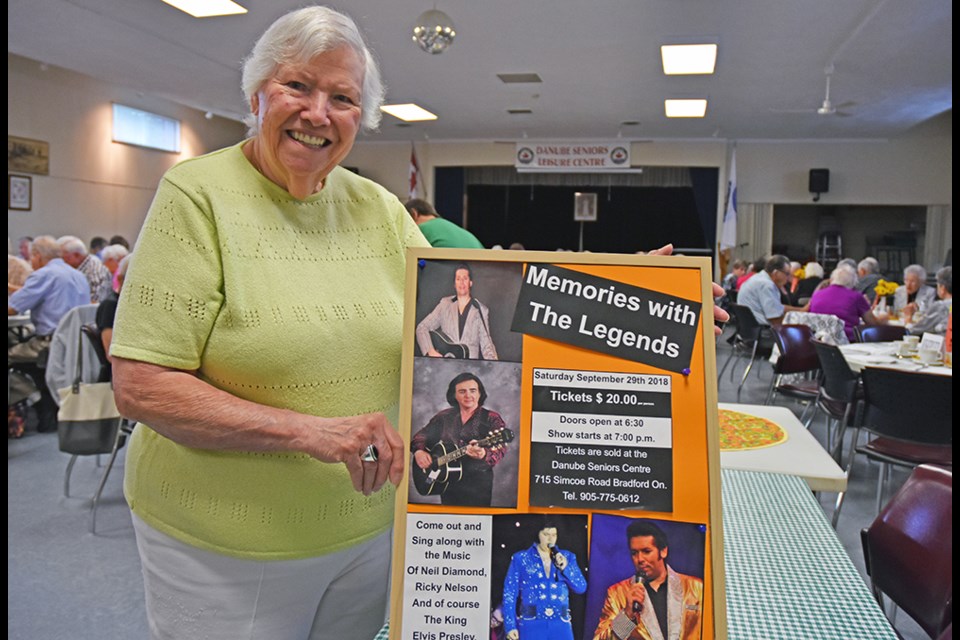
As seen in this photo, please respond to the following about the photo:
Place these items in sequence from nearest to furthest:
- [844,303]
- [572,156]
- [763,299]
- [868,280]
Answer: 1. [844,303]
2. [763,299]
3. [868,280]
4. [572,156]

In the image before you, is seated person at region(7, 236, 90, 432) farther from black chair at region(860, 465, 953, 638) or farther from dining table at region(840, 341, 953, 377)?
dining table at region(840, 341, 953, 377)

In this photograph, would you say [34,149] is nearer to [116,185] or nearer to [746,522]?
[116,185]

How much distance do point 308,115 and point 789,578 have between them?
1173mm

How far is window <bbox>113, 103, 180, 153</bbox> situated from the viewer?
38.1ft

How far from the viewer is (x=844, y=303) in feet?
21.9

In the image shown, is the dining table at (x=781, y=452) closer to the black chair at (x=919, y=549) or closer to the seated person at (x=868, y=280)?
the black chair at (x=919, y=549)

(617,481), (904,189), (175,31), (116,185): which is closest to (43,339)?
(175,31)

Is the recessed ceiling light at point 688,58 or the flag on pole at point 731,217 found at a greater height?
the recessed ceiling light at point 688,58

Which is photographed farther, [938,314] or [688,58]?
[688,58]

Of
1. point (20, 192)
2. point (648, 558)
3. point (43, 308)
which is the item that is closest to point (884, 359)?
point (648, 558)

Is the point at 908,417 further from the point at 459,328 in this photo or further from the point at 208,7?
the point at 208,7

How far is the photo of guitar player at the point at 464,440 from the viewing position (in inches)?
36.6

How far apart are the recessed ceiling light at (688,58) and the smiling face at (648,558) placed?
6.94 meters

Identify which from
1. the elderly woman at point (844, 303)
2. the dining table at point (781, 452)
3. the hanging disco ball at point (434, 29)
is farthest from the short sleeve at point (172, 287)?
the elderly woman at point (844, 303)
